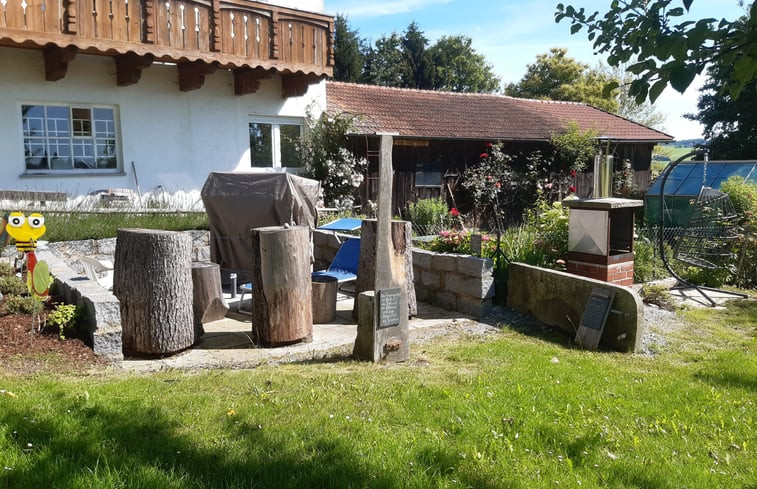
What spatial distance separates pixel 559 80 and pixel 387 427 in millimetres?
45121

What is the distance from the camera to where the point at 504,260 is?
816 centimetres

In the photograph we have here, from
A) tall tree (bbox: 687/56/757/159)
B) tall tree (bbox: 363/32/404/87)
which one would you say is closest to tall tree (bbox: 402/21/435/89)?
tall tree (bbox: 363/32/404/87)

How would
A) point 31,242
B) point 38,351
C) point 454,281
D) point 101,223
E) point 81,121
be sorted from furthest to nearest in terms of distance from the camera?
point 81,121
point 101,223
point 454,281
point 31,242
point 38,351

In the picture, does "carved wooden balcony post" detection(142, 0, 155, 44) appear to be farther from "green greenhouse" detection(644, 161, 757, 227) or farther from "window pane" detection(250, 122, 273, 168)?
"green greenhouse" detection(644, 161, 757, 227)

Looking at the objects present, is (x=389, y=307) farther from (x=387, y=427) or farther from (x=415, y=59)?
(x=415, y=59)

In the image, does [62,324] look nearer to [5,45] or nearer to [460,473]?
[460,473]

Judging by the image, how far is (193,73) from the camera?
12.8m

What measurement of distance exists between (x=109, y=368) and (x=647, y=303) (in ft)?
21.7

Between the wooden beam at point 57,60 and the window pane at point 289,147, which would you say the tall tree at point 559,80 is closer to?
the window pane at point 289,147

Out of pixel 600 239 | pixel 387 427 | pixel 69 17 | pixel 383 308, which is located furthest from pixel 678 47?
pixel 69 17

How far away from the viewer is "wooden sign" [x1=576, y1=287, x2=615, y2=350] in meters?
6.47

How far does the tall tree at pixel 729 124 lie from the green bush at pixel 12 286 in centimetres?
3033

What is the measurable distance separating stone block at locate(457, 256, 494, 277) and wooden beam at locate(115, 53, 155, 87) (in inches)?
295

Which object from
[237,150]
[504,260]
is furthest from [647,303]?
[237,150]
